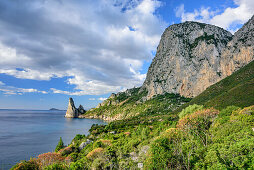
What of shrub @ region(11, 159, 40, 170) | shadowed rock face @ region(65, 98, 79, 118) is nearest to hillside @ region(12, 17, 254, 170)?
shrub @ region(11, 159, 40, 170)

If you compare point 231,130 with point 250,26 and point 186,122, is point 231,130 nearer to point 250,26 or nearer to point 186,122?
point 186,122

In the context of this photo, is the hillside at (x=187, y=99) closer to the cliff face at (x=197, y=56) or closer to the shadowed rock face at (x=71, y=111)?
the cliff face at (x=197, y=56)

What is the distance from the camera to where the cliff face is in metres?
106

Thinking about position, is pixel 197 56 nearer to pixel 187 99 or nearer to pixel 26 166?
pixel 187 99

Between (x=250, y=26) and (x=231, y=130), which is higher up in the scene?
(x=250, y=26)

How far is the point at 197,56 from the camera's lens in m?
138

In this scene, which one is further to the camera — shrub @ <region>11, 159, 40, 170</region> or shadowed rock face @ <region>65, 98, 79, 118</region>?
shadowed rock face @ <region>65, 98, 79, 118</region>

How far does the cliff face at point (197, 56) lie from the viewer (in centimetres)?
10578

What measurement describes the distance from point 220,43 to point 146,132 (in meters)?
137

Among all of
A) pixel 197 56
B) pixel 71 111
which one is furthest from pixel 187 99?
pixel 71 111

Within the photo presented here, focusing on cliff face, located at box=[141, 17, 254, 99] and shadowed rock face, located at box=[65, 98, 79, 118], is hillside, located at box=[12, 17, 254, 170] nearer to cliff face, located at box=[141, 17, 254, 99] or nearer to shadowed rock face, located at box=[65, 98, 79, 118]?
cliff face, located at box=[141, 17, 254, 99]

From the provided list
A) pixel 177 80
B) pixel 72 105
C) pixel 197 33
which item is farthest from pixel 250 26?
pixel 72 105

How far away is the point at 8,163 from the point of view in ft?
114

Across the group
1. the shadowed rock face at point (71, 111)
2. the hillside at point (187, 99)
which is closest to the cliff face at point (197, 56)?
the hillside at point (187, 99)
